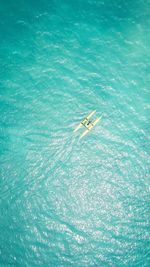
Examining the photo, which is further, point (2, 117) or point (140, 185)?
point (2, 117)

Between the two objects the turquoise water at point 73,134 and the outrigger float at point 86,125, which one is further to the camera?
the outrigger float at point 86,125

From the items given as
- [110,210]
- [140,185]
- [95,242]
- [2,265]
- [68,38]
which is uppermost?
[68,38]

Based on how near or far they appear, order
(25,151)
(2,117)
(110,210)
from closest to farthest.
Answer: (110,210), (25,151), (2,117)

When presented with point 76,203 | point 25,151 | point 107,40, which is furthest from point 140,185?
→ point 107,40

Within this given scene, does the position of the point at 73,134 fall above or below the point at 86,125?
below

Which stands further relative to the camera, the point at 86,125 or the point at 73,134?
the point at 86,125

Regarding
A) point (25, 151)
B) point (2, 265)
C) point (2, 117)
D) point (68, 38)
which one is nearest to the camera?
point (2, 265)

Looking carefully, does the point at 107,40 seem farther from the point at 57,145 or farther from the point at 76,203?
the point at 76,203

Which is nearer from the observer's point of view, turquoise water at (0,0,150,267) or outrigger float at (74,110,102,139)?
turquoise water at (0,0,150,267)
